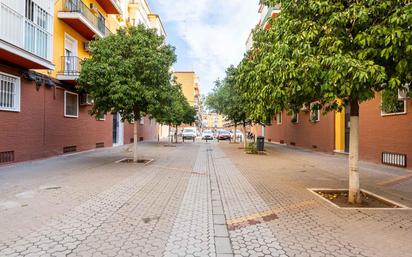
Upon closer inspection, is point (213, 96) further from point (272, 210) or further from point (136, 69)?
point (272, 210)

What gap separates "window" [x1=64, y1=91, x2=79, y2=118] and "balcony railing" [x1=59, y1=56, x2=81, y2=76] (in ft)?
3.38

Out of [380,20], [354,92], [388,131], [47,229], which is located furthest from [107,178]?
[388,131]

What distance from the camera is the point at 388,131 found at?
13.2 meters

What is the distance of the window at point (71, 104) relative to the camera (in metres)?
16.8

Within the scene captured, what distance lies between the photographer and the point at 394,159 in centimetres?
1274

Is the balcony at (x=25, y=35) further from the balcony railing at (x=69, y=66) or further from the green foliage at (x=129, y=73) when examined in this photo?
the balcony railing at (x=69, y=66)

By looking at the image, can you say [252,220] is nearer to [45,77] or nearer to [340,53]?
[340,53]

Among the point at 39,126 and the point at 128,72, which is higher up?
the point at 128,72

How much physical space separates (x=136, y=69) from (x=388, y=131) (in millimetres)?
10113

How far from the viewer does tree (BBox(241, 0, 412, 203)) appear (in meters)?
5.19

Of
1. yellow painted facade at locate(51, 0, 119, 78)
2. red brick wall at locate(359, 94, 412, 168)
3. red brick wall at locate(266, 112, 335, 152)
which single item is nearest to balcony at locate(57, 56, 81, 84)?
yellow painted facade at locate(51, 0, 119, 78)

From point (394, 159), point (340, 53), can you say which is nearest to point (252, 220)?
point (340, 53)

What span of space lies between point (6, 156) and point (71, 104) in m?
5.90

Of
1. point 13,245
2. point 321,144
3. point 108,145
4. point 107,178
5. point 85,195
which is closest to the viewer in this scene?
point 13,245
